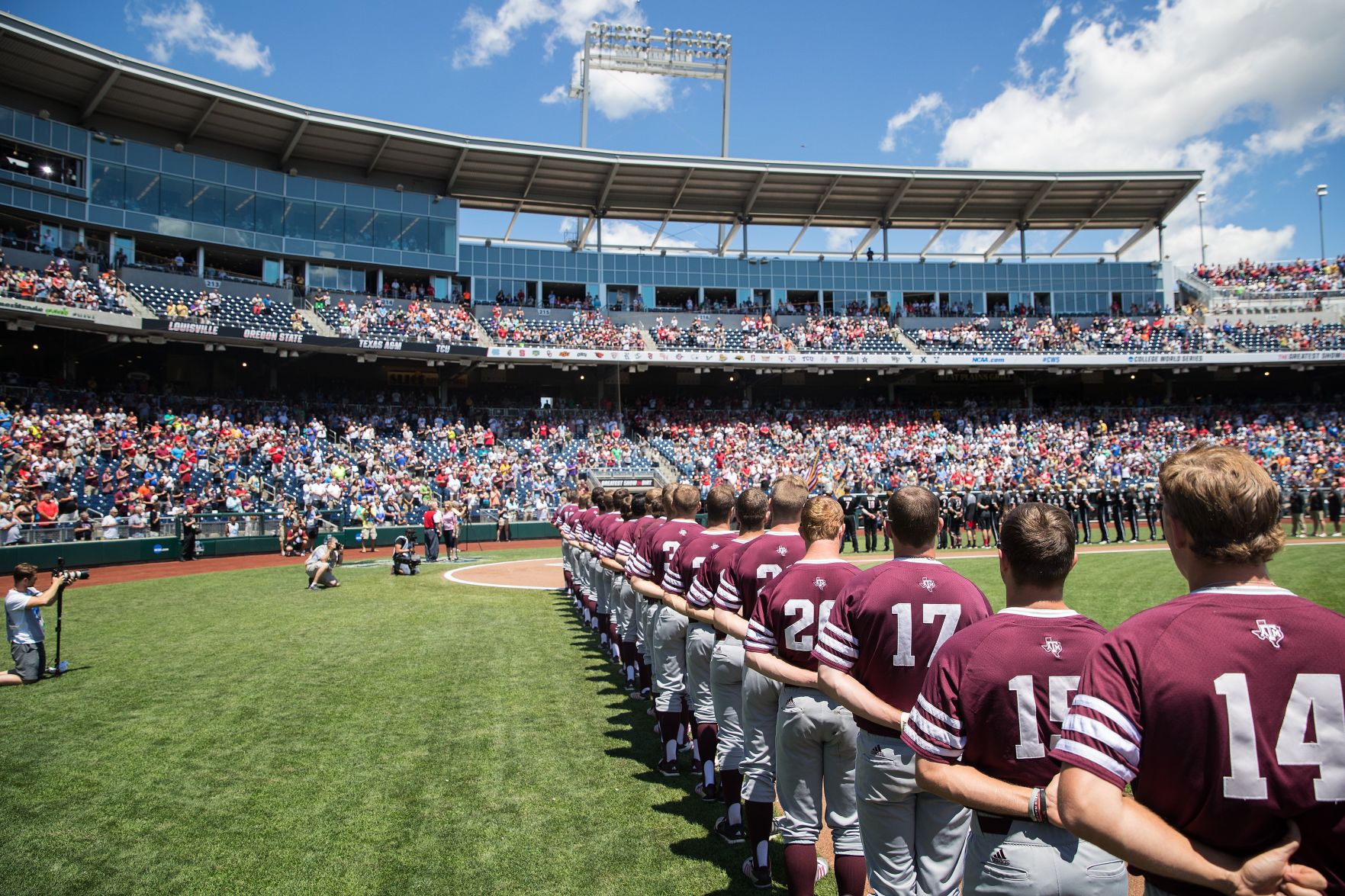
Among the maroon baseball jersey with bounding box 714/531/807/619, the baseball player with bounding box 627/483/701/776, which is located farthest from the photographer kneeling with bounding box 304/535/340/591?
the maroon baseball jersey with bounding box 714/531/807/619

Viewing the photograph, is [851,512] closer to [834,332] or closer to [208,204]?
[834,332]

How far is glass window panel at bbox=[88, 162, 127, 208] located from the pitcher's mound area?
980 inches

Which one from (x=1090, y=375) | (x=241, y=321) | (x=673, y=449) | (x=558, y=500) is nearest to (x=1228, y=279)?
(x=1090, y=375)

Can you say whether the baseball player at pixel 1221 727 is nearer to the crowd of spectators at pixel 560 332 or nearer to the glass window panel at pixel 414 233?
the crowd of spectators at pixel 560 332

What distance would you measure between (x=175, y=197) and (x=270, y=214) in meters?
3.76

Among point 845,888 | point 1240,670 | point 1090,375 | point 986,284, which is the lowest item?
point 845,888

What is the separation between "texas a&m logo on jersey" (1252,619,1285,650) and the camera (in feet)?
6.08

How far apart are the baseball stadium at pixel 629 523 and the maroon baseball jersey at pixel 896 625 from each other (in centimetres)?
2

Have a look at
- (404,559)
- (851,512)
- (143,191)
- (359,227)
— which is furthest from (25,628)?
(359,227)

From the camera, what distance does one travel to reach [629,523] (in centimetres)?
912

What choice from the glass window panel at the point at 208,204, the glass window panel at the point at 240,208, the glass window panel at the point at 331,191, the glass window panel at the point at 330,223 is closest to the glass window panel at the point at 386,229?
the glass window panel at the point at 330,223

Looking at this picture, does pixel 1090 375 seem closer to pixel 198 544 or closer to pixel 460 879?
pixel 198 544

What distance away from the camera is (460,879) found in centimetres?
472

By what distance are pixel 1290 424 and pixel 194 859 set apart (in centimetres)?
4746
